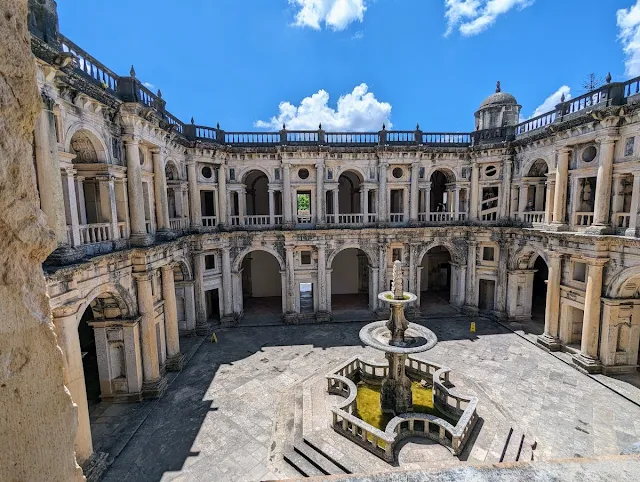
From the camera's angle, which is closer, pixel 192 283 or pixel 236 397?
pixel 236 397

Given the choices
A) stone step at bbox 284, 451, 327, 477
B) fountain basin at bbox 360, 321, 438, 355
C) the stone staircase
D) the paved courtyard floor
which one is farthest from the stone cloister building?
fountain basin at bbox 360, 321, 438, 355

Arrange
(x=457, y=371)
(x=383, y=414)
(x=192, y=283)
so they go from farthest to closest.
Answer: (x=192, y=283)
(x=457, y=371)
(x=383, y=414)

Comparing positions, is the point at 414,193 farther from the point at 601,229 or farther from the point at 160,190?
the point at 160,190

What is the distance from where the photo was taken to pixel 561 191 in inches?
744

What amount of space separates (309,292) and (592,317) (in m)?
22.2

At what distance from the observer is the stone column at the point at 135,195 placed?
1445cm

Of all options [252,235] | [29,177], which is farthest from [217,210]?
[29,177]

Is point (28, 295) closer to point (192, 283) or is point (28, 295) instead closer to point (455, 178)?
point (192, 283)

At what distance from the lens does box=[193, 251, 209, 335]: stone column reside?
22.1 m

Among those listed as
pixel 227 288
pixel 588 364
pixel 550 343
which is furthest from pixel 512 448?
pixel 227 288

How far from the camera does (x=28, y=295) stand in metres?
2.68

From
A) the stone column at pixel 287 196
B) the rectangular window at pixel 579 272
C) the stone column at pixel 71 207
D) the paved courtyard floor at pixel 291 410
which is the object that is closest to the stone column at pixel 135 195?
the stone column at pixel 71 207

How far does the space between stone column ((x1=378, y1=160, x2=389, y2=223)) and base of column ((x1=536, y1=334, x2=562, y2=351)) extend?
1222 centimetres

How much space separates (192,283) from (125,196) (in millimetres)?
8565
